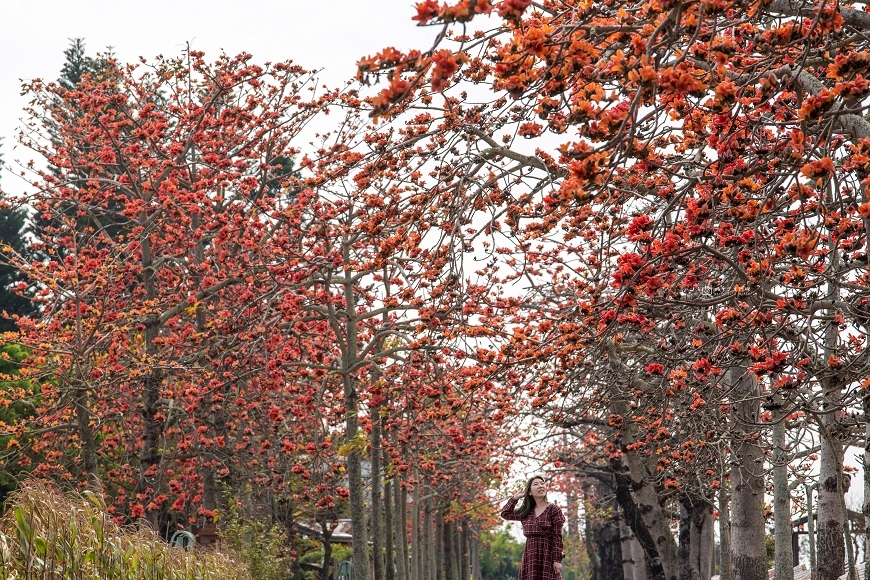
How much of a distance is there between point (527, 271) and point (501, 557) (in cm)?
6373

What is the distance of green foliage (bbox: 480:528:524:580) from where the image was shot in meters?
70.8

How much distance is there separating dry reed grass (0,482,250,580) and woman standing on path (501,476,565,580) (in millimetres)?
2886

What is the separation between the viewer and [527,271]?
1220cm

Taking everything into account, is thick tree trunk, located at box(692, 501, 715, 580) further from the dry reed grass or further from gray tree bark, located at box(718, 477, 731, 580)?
the dry reed grass

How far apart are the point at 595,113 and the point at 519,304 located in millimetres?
6864

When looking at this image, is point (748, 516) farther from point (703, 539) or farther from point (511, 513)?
point (703, 539)

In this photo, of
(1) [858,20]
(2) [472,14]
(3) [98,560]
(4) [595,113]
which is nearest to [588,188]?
(4) [595,113]

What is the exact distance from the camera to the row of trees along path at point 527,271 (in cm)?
477

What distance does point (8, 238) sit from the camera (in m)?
35.1

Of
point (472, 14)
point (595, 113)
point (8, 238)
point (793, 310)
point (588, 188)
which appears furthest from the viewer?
point (8, 238)

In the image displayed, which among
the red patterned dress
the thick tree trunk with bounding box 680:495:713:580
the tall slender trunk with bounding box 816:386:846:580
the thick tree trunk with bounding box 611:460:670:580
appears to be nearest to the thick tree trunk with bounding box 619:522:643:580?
the thick tree trunk with bounding box 680:495:713:580

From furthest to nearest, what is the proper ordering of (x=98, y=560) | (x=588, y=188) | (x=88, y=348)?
(x=88, y=348) → (x=98, y=560) → (x=588, y=188)

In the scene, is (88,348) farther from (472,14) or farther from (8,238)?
(8,238)

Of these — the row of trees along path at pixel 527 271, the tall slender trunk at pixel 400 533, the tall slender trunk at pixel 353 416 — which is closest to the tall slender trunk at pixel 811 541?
the row of trees along path at pixel 527 271
